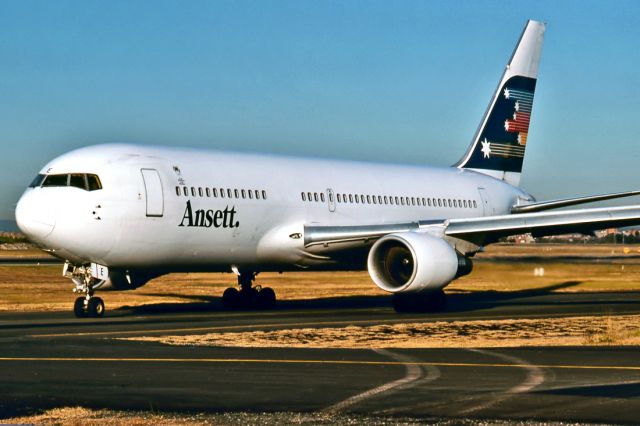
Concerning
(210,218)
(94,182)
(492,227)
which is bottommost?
(492,227)

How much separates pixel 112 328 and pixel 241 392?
10.2m

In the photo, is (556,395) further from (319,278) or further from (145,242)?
(319,278)

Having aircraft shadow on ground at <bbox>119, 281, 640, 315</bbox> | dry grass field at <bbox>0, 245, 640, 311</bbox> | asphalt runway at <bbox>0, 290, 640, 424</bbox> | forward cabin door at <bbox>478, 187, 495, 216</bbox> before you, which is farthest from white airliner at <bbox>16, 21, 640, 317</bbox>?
dry grass field at <bbox>0, 245, 640, 311</bbox>

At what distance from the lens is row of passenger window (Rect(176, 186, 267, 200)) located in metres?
25.8

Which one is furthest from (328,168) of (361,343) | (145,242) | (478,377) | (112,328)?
(478,377)

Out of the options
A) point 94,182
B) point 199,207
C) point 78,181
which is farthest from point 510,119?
point 78,181

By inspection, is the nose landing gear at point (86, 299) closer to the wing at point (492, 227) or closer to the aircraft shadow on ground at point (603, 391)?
the wing at point (492, 227)

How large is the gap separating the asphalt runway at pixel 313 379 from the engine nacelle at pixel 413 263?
6.20m

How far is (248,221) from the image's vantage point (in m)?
27.3

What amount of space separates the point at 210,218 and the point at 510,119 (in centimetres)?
1595

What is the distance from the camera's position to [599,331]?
20.4 metres

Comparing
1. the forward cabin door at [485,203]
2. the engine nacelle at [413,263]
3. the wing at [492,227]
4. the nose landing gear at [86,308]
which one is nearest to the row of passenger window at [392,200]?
the forward cabin door at [485,203]

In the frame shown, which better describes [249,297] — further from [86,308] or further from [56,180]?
[56,180]

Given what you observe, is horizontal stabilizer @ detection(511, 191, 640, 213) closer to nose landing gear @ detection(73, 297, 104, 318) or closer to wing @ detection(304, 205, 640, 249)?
wing @ detection(304, 205, 640, 249)
